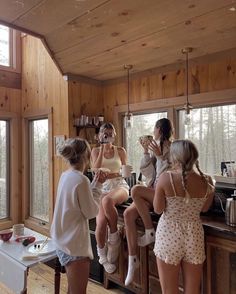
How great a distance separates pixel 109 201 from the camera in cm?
265

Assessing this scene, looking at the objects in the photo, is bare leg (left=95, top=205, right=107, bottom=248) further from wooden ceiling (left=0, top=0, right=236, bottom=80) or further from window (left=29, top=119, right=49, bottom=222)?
window (left=29, top=119, right=49, bottom=222)

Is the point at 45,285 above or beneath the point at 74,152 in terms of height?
beneath

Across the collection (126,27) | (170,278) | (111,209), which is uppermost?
(126,27)

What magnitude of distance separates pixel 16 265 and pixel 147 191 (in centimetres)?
117

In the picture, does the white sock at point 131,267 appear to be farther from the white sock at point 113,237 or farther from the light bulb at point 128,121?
the light bulb at point 128,121

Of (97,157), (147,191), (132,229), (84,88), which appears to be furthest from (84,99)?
(132,229)

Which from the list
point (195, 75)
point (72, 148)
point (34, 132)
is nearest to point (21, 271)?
point (72, 148)

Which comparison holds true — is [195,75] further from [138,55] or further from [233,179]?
[233,179]

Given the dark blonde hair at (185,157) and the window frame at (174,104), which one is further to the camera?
the window frame at (174,104)

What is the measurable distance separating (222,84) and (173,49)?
1.94ft

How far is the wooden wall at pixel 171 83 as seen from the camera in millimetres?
2746

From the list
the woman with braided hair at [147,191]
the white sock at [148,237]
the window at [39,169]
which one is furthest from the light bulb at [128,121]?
the window at [39,169]

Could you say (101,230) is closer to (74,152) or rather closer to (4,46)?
(74,152)

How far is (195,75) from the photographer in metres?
2.97
